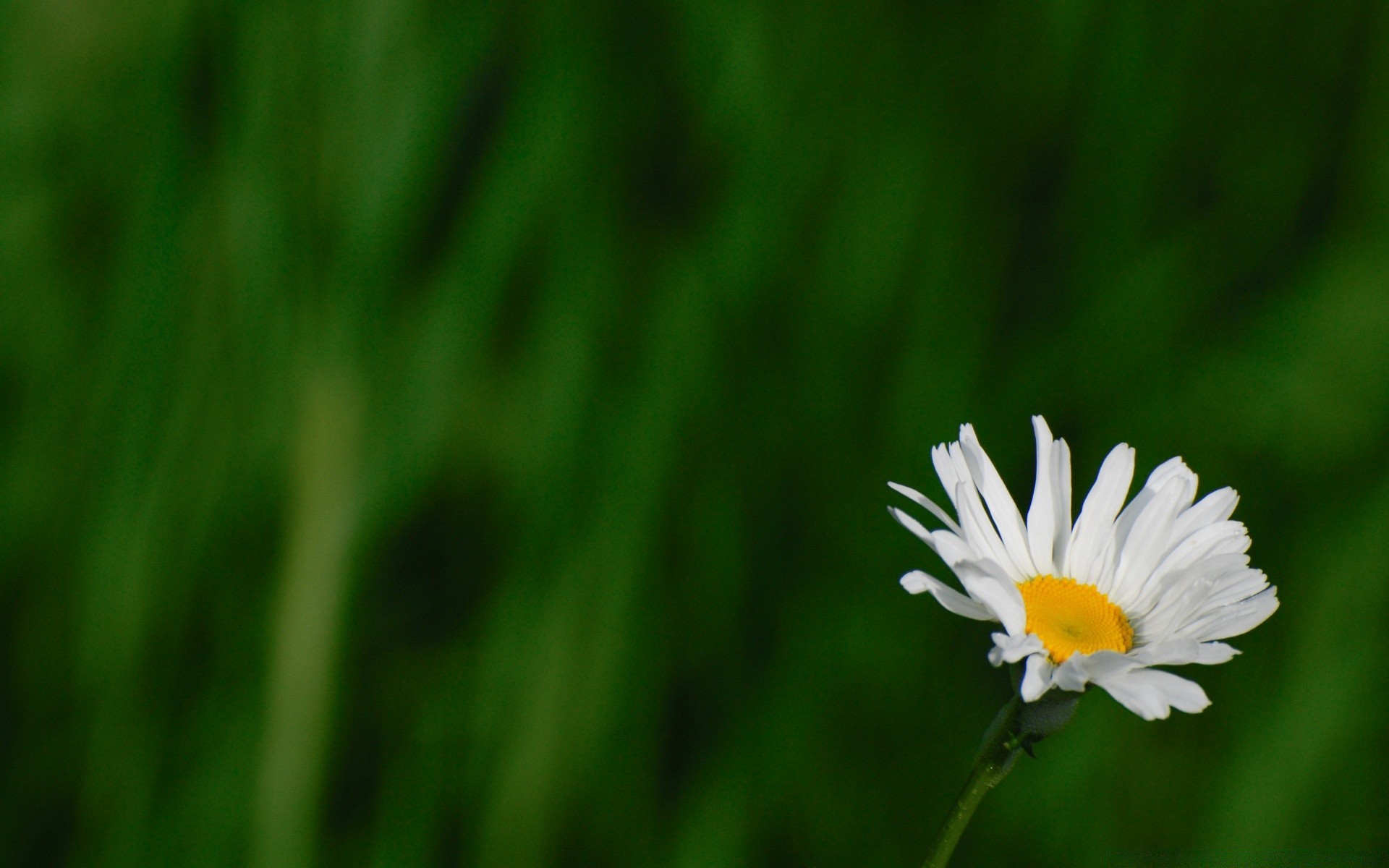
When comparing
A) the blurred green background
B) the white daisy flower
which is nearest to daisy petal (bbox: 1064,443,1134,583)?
the white daisy flower

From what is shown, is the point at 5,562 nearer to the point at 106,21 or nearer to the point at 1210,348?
the point at 106,21

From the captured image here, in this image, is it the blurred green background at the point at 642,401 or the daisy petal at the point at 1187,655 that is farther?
the blurred green background at the point at 642,401

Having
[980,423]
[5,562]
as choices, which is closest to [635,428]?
[980,423]

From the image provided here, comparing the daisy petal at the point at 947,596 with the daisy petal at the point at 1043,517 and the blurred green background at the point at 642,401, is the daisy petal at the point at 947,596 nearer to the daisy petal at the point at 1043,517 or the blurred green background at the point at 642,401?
the daisy petal at the point at 1043,517

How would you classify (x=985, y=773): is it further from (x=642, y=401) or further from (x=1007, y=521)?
(x=642, y=401)

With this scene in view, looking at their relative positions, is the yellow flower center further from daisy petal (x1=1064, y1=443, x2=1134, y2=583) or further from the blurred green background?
the blurred green background

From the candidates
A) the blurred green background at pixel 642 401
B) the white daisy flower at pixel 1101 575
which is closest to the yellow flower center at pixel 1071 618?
the white daisy flower at pixel 1101 575
